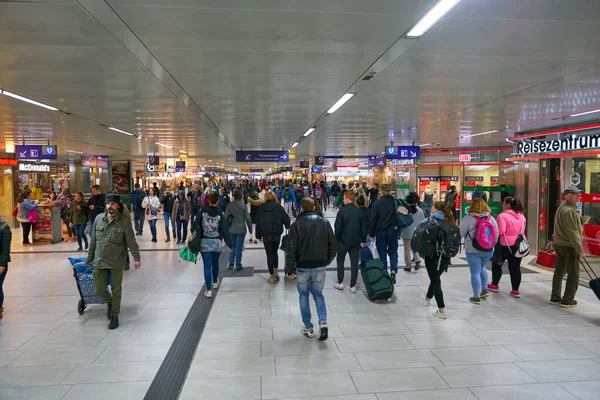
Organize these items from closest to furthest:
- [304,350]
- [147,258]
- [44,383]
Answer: [44,383], [304,350], [147,258]

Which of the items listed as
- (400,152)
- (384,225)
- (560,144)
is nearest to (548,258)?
(560,144)

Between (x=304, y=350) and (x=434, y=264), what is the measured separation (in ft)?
7.50

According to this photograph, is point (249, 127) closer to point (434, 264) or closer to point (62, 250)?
point (62, 250)

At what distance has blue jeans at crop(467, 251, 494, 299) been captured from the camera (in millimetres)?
6426

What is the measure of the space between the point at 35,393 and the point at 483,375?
4.32m

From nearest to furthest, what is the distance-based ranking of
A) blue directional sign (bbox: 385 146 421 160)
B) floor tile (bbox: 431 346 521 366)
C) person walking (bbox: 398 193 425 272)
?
floor tile (bbox: 431 346 521 366) → person walking (bbox: 398 193 425 272) → blue directional sign (bbox: 385 146 421 160)

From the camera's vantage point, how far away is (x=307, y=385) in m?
4.10

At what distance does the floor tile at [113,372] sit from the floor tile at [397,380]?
2106 mm

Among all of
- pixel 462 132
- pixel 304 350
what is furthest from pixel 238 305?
pixel 462 132

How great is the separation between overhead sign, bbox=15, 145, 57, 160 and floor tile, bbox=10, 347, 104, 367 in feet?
39.7

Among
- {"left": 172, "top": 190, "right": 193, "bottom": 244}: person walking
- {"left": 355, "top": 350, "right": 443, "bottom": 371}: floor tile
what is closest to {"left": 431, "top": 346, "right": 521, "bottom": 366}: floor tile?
{"left": 355, "top": 350, "right": 443, "bottom": 371}: floor tile

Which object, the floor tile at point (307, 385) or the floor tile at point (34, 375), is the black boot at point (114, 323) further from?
the floor tile at point (307, 385)

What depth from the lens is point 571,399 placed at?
3842 millimetres

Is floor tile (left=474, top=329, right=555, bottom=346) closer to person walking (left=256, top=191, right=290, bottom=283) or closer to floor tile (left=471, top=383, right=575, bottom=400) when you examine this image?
floor tile (left=471, top=383, right=575, bottom=400)
